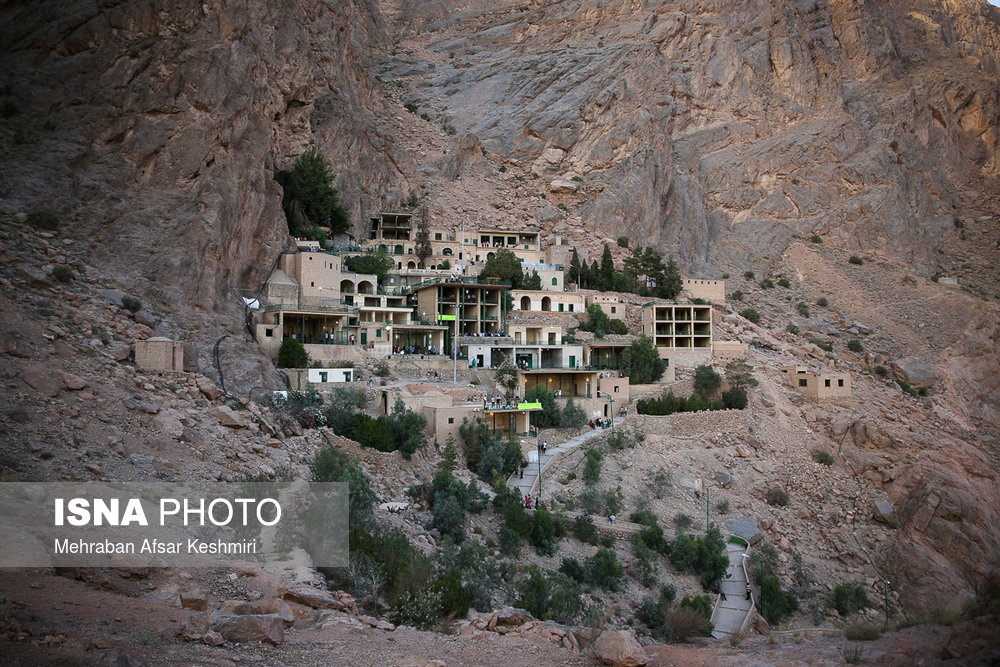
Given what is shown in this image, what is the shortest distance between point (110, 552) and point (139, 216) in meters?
18.7

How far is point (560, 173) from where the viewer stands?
57406 millimetres

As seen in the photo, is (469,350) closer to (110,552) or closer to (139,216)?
(139,216)

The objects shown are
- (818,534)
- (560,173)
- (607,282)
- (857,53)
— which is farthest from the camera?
(857,53)

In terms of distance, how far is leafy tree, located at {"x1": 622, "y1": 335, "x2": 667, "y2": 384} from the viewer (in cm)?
3397

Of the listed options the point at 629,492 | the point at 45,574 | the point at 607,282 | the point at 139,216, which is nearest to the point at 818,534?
the point at 629,492

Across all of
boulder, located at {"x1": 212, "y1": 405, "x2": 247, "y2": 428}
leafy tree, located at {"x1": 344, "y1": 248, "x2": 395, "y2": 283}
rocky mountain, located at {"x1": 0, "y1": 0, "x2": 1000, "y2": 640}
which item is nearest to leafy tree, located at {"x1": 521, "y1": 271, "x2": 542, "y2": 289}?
leafy tree, located at {"x1": 344, "y1": 248, "x2": 395, "y2": 283}

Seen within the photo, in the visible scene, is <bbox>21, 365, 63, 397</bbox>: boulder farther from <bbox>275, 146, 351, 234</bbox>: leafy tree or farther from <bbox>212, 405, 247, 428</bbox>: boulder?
<bbox>275, 146, 351, 234</bbox>: leafy tree

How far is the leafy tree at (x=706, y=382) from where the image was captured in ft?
112

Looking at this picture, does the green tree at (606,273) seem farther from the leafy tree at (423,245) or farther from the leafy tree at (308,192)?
the leafy tree at (308,192)

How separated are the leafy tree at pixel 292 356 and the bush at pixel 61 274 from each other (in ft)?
27.1

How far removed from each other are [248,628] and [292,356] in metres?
19.7

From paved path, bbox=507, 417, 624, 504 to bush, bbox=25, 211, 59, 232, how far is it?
59.7 feet

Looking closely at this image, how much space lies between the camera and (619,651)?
9.38 m

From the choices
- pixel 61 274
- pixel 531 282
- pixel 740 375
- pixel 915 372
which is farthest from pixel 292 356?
pixel 915 372
